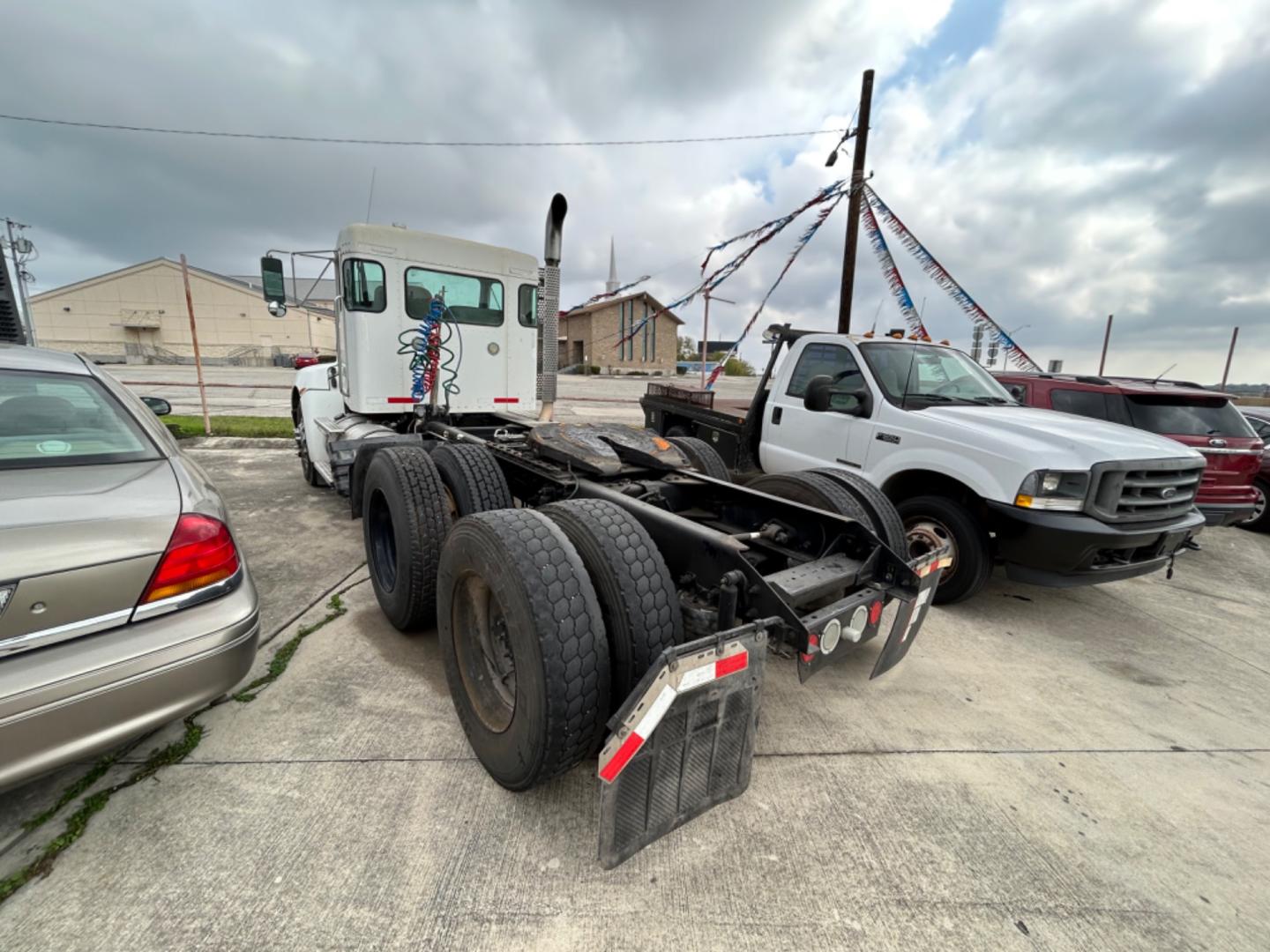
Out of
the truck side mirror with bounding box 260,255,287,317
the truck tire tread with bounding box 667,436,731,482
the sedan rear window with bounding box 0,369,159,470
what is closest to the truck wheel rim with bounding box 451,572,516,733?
the sedan rear window with bounding box 0,369,159,470

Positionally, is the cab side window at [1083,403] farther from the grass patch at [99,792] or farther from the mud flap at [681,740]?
the grass patch at [99,792]

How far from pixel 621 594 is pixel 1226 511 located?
21.4 ft

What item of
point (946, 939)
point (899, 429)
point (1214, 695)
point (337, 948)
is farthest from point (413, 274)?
point (1214, 695)

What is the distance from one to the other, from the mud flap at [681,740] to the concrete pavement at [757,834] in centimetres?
25

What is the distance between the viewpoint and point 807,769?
2.40m

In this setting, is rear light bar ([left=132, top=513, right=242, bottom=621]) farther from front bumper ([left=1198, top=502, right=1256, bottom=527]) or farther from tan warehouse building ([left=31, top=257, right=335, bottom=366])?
tan warehouse building ([left=31, top=257, right=335, bottom=366])

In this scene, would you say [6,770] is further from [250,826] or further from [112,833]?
[250,826]

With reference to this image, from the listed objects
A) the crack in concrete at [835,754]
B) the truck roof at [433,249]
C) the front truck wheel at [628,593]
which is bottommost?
the crack in concrete at [835,754]

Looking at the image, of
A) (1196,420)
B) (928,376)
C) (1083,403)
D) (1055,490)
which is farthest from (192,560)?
(1196,420)

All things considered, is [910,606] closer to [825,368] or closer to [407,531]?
[407,531]

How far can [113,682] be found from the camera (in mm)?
1774

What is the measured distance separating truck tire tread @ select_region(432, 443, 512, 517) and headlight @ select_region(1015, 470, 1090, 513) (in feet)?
10.7

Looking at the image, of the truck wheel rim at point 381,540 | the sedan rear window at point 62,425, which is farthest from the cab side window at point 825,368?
the sedan rear window at point 62,425

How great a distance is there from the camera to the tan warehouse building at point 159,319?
46.2 metres
